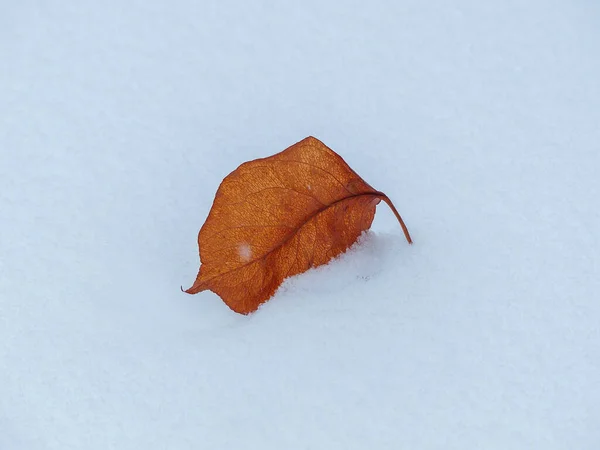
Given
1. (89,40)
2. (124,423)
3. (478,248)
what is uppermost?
(89,40)

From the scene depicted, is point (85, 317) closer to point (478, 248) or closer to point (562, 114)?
point (478, 248)

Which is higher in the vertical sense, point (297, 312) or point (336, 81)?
point (336, 81)

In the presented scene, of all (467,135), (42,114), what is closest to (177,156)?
(42,114)
